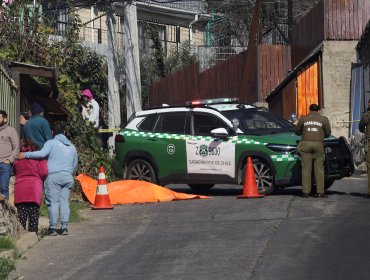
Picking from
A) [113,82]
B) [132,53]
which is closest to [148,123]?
[132,53]

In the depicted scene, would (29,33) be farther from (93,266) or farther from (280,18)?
(280,18)

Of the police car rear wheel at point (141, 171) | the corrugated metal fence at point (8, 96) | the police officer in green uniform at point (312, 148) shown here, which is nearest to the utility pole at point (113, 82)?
the police car rear wheel at point (141, 171)

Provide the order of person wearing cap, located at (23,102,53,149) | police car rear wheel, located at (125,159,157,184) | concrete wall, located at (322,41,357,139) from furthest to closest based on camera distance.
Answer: concrete wall, located at (322,41,357,139)
police car rear wheel, located at (125,159,157,184)
person wearing cap, located at (23,102,53,149)

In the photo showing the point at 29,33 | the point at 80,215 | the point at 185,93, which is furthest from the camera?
the point at 185,93

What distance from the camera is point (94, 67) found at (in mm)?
37312

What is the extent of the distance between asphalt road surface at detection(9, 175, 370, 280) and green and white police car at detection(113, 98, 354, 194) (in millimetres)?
895

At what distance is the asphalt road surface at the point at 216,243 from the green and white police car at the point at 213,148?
35.2 inches

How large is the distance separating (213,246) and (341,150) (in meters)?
6.79

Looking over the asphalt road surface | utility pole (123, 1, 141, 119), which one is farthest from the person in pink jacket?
utility pole (123, 1, 141, 119)

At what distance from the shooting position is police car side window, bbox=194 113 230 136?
61.3 feet

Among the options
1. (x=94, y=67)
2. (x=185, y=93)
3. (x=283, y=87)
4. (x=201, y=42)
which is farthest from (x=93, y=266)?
(x=201, y=42)

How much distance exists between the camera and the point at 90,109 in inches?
936

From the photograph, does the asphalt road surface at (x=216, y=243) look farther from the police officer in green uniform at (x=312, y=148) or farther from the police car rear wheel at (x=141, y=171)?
the police car rear wheel at (x=141, y=171)

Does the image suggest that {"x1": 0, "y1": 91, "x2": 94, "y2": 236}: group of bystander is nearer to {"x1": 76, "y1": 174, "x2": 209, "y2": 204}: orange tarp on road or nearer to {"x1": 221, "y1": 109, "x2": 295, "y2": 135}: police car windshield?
{"x1": 76, "y1": 174, "x2": 209, "y2": 204}: orange tarp on road
